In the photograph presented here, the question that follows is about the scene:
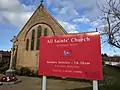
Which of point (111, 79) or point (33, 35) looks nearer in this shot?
point (111, 79)

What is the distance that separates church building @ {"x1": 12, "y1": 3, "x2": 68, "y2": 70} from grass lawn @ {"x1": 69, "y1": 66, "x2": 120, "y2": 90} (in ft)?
35.4

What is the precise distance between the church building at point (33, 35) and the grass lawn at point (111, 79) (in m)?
10.8

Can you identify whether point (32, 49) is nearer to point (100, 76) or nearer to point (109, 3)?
point (109, 3)

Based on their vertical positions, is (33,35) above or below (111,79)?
above

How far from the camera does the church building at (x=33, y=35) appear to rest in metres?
24.7

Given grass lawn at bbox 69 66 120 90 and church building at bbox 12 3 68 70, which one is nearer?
grass lawn at bbox 69 66 120 90

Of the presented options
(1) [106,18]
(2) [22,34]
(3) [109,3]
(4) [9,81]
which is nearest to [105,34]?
(1) [106,18]

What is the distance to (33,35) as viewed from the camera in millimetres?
26062

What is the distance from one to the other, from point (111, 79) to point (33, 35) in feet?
52.4

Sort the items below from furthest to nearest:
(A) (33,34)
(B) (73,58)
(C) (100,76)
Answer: (A) (33,34) < (B) (73,58) < (C) (100,76)

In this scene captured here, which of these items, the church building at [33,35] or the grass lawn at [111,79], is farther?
the church building at [33,35]

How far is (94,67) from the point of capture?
17.8 feet

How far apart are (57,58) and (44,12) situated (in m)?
20.4

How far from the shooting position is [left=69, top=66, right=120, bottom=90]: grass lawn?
11.3 metres
